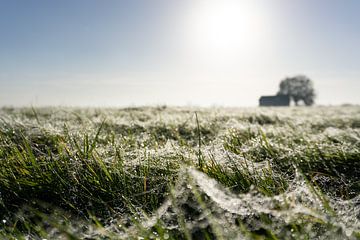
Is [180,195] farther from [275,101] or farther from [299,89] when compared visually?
[299,89]

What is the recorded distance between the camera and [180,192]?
74.2 inches

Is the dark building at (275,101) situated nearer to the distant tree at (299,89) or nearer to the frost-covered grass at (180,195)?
the distant tree at (299,89)

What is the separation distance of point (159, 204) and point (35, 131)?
6.16 feet

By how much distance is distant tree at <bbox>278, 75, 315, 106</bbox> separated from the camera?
68125mm

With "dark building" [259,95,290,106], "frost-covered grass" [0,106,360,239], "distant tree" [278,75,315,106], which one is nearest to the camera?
"frost-covered grass" [0,106,360,239]

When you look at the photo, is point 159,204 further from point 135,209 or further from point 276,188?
point 276,188

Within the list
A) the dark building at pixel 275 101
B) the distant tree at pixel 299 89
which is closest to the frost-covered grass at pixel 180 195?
the dark building at pixel 275 101

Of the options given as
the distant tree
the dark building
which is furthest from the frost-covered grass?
the distant tree

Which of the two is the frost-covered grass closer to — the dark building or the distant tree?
the dark building

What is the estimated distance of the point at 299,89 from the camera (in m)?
68.1

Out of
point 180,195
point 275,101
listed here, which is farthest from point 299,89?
point 180,195

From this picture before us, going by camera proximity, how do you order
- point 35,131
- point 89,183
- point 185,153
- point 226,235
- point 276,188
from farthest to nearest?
1. point 35,131
2. point 185,153
3. point 89,183
4. point 276,188
5. point 226,235

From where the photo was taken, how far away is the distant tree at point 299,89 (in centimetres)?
6812

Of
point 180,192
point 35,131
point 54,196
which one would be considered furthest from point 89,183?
point 35,131
